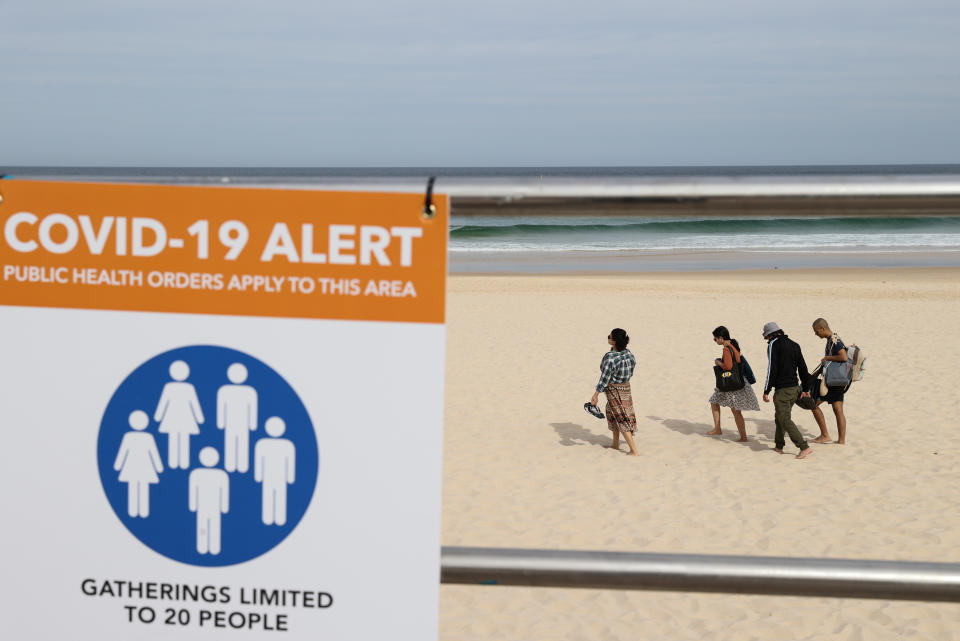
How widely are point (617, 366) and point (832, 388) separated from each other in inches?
92.0

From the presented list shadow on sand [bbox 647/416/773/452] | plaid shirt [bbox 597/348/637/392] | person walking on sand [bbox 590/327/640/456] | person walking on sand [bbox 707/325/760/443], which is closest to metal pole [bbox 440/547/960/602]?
person walking on sand [bbox 590/327/640/456]

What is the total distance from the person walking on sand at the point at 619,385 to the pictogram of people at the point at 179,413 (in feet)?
24.0

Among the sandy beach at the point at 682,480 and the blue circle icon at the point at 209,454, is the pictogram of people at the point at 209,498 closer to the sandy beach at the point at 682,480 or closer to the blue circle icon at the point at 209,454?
the blue circle icon at the point at 209,454

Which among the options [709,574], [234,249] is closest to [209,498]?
[234,249]

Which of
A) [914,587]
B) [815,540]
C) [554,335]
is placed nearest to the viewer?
[914,587]

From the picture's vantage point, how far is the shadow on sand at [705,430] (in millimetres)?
9594

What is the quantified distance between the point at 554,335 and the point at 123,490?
15488mm

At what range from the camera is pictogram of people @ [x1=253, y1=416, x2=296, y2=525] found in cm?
126

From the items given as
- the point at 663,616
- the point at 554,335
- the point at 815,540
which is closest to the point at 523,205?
the point at 663,616

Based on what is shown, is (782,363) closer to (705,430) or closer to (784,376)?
(784,376)

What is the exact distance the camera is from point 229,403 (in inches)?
49.5

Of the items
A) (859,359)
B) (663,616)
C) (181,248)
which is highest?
(859,359)

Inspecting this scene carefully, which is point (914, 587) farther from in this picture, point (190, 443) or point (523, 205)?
point (190, 443)

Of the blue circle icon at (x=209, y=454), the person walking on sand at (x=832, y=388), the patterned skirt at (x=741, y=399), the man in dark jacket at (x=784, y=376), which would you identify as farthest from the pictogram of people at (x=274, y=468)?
the patterned skirt at (x=741, y=399)
